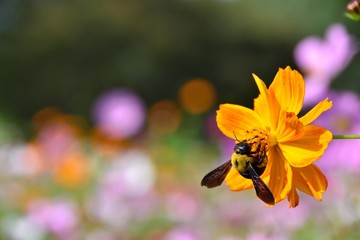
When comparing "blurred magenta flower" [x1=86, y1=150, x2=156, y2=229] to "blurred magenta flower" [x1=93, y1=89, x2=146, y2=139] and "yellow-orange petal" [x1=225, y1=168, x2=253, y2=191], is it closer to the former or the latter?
"blurred magenta flower" [x1=93, y1=89, x2=146, y2=139]

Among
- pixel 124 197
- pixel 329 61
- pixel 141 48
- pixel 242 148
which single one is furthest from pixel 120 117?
pixel 141 48

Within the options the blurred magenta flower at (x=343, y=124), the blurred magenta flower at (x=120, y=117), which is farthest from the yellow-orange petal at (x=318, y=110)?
the blurred magenta flower at (x=120, y=117)

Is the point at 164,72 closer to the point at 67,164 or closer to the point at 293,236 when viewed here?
the point at 67,164

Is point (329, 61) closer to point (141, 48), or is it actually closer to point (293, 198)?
point (293, 198)

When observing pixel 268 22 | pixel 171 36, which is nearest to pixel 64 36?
pixel 171 36

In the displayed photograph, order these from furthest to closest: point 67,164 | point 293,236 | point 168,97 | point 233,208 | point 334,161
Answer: point 168,97 < point 67,164 < point 233,208 < point 293,236 < point 334,161

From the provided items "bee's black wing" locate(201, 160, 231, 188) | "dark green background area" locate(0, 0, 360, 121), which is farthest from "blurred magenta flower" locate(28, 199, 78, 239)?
"dark green background area" locate(0, 0, 360, 121)

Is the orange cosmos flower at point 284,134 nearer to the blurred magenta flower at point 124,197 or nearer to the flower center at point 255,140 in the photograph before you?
the flower center at point 255,140
